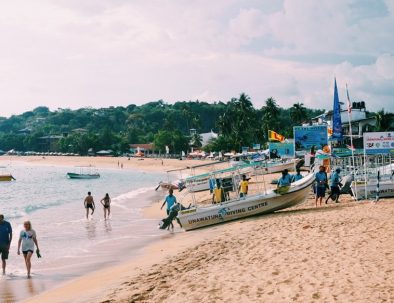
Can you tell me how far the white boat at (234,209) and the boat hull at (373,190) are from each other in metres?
3.02

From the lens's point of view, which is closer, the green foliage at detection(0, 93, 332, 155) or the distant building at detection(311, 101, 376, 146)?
the distant building at detection(311, 101, 376, 146)

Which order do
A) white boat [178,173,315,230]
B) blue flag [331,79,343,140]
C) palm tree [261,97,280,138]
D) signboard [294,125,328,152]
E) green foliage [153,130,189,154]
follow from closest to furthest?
1. white boat [178,173,315,230]
2. blue flag [331,79,343,140]
3. signboard [294,125,328,152]
4. palm tree [261,97,280,138]
5. green foliage [153,130,189,154]

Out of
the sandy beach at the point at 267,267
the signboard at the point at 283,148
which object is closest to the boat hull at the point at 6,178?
the signboard at the point at 283,148

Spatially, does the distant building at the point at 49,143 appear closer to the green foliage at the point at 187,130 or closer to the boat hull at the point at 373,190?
the green foliage at the point at 187,130

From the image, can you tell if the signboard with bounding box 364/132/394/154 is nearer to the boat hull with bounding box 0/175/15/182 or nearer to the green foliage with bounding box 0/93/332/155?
the boat hull with bounding box 0/175/15/182

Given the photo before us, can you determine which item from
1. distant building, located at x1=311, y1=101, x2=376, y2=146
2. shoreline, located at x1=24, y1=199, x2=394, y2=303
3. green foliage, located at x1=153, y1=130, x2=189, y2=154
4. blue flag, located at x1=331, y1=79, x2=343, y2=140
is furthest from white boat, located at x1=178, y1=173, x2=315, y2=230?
green foliage, located at x1=153, y1=130, x2=189, y2=154

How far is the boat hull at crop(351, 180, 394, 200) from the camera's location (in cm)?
1834

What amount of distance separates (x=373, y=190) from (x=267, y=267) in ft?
36.7

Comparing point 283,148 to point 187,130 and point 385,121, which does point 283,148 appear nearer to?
point 385,121

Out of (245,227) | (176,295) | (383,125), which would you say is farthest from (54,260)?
(383,125)

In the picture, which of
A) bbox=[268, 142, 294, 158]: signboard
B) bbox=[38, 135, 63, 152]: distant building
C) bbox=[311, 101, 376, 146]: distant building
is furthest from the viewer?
bbox=[38, 135, 63, 152]: distant building

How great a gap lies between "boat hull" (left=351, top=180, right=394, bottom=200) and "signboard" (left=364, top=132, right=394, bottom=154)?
6.02 feet

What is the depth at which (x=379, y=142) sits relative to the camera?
1712cm

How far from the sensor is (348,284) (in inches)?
290
